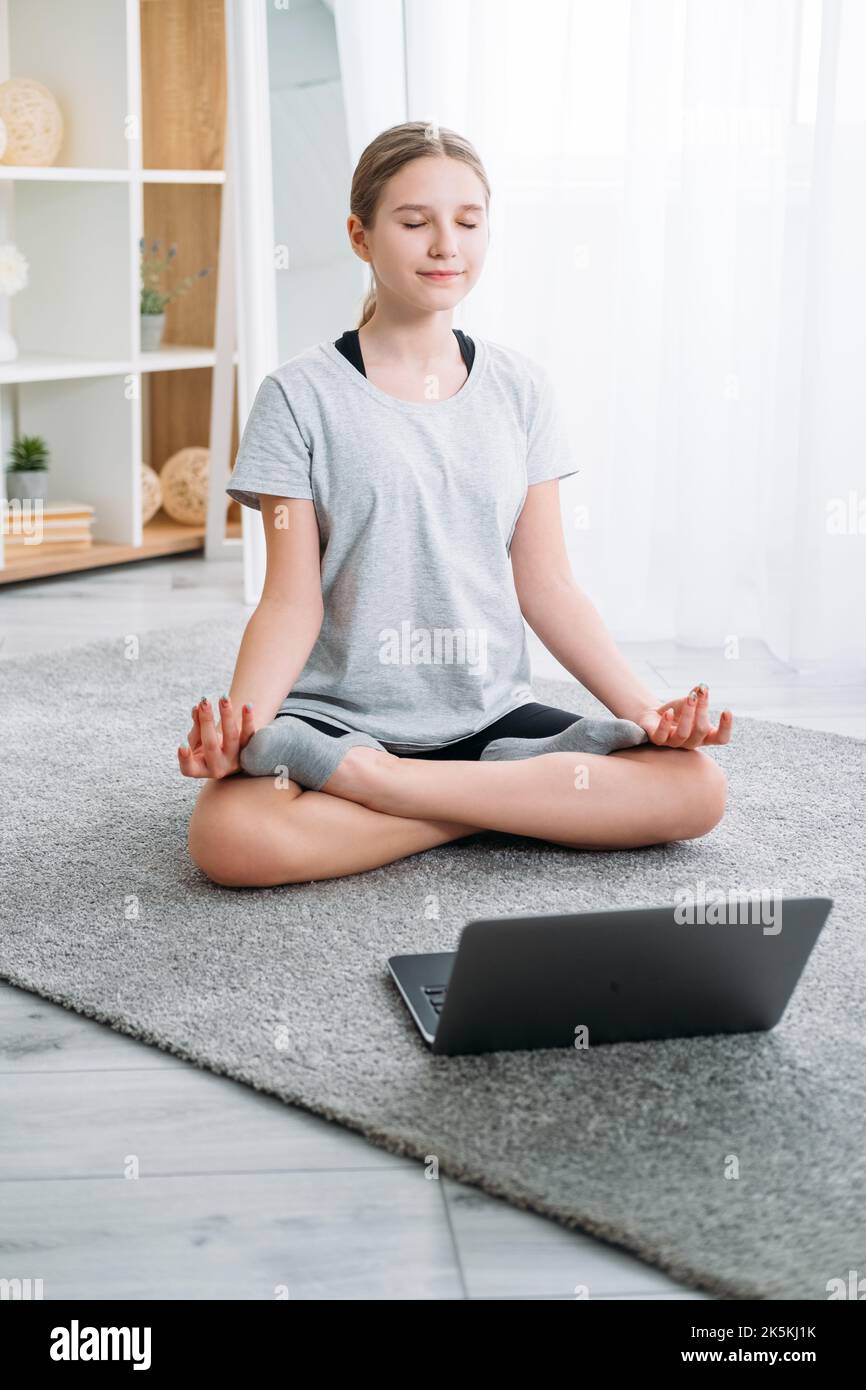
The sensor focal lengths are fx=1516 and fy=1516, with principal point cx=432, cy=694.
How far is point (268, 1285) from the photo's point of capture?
85 centimetres

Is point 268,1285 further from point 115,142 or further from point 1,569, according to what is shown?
point 115,142

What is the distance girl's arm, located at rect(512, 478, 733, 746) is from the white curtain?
84cm

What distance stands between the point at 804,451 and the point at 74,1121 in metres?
1.64

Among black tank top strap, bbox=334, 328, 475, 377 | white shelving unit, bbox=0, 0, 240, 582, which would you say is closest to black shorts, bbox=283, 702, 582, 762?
black tank top strap, bbox=334, 328, 475, 377

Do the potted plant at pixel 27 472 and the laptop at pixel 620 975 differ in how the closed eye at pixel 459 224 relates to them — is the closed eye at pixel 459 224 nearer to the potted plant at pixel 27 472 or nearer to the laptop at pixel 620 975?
Result: the laptop at pixel 620 975

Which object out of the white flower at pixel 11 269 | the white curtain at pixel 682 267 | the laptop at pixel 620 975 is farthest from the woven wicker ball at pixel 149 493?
the laptop at pixel 620 975

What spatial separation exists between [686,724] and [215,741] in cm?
43

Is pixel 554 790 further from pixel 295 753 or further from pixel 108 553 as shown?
pixel 108 553

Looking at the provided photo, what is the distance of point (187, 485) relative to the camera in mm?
3328

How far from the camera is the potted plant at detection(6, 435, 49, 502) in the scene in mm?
2998

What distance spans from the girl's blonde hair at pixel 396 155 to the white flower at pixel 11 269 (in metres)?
1.61

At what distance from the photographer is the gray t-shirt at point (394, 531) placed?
148 centimetres

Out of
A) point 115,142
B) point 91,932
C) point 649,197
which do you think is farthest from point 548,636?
point 115,142

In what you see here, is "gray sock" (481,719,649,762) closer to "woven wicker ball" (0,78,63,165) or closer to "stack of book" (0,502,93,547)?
"stack of book" (0,502,93,547)
